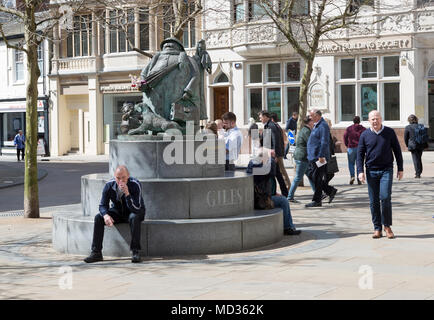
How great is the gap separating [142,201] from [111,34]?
30134mm

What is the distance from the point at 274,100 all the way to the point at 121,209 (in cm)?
2481

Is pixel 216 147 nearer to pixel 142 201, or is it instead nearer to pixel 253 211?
pixel 253 211

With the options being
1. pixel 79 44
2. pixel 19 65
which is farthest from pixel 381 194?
pixel 19 65

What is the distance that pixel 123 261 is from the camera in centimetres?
960

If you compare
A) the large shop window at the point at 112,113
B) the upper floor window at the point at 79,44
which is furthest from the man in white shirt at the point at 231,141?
the upper floor window at the point at 79,44

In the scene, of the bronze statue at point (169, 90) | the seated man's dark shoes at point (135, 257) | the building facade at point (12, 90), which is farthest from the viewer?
the building facade at point (12, 90)

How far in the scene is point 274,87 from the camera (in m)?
34.0

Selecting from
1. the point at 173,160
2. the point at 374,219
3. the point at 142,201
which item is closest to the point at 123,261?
the point at 142,201

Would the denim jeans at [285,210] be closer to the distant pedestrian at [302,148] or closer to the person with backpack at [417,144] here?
the distant pedestrian at [302,148]

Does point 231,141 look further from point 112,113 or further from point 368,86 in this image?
point 112,113

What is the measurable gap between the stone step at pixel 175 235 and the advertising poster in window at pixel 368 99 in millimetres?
21641

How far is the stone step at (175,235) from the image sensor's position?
9898 mm

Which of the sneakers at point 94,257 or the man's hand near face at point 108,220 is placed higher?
the man's hand near face at point 108,220

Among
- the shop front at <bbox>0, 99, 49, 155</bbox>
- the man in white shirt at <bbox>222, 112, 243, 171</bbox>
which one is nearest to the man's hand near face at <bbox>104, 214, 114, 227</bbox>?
the man in white shirt at <bbox>222, 112, 243, 171</bbox>
